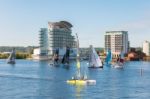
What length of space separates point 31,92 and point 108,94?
14633 millimetres

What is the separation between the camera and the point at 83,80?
9731 cm

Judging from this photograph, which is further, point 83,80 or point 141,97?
point 83,80

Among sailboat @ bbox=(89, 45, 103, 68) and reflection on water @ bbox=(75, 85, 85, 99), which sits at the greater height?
sailboat @ bbox=(89, 45, 103, 68)

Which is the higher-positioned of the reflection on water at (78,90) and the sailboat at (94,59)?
the sailboat at (94,59)

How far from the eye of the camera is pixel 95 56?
577ft

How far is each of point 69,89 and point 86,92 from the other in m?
6.17

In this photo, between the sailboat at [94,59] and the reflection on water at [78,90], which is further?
the sailboat at [94,59]

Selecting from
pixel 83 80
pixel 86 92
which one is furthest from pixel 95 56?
pixel 86 92

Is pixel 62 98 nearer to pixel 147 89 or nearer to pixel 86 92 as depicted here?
pixel 86 92

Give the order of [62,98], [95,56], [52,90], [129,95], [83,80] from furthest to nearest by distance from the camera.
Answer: [95,56] < [83,80] < [52,90] < [129,95] < [62,98]

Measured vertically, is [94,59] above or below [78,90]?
above

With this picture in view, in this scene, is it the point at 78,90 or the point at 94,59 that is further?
the point at 94,59

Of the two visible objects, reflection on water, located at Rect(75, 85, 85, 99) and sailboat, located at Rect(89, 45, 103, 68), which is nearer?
reflection on water, located at Rect(75, 85, 85, 99)

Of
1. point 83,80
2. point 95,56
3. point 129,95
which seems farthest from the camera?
point 95,56
